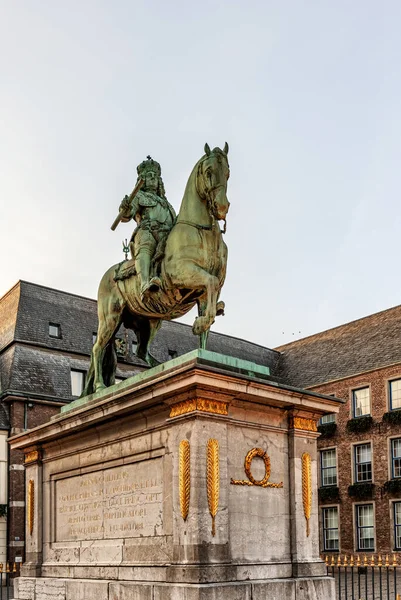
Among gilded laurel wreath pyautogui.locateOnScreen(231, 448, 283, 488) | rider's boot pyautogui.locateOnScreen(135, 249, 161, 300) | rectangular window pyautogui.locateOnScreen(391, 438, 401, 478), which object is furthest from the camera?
rectangular window pyautogui.locateOnScreen(391, 438, 401, 478)

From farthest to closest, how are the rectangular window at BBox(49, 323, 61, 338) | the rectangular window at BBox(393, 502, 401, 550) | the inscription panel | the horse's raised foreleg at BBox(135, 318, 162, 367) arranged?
the rectangular window at BBox(49, 323, 61, 338)
the rectangular window at BBox(393, 502, 401, 550)
the horse's raised foreleg at BBox(135, 318, 162, 367)
the inscription panel

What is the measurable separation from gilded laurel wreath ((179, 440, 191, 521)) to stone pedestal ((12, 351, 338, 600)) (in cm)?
2

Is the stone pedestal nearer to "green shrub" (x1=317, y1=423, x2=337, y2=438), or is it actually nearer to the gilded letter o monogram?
the gilded letter o monogram

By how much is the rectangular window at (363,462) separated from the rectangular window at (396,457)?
169 centimetres

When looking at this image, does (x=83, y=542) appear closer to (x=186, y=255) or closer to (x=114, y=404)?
(x=114, y=404)

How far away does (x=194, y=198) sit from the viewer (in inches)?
461

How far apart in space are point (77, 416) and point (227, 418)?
322 cm

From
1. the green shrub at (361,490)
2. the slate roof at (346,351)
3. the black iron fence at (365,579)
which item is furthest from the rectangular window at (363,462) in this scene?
the black iron fence at (365,579)

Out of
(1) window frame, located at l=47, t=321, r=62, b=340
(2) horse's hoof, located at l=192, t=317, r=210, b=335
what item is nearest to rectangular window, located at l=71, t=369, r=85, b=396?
(1) window frame, located at l=47, t=321, r=62, b=340

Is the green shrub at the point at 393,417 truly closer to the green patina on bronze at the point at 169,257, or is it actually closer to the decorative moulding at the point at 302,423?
the green patina on bronze at the point at 169,257

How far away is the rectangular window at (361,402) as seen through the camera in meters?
46.7

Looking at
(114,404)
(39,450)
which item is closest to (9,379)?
(39,450)

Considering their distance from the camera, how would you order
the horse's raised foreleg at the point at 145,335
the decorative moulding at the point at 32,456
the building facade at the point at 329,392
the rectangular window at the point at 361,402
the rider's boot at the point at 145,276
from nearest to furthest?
the rider's boot at the point at 145,276 < the horse's raised foreleg at the point at 145,335 < the decorative moulding at the point at 32,456 < the building facade at the point at 329,392 < the rectangular window at the point at 361,402

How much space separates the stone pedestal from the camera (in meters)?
10.0
